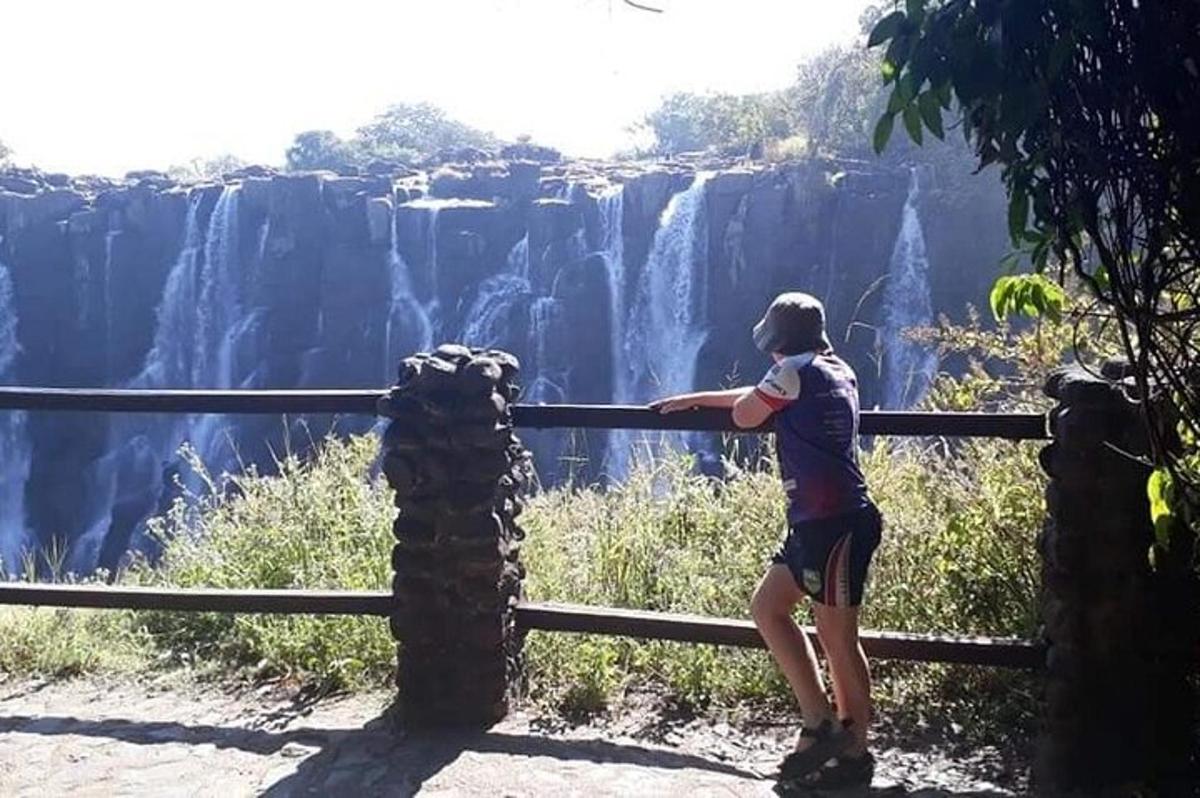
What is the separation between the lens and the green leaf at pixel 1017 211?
228 centimetres

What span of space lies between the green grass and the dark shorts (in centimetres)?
92

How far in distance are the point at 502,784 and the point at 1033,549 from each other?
2207mm

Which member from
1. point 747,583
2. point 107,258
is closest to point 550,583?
point 747,583

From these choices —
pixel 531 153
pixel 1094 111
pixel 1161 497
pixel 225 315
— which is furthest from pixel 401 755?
pixel 531 153

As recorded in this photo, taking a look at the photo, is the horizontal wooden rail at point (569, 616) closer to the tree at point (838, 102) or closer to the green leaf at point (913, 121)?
the green leaf at point (913, 121)

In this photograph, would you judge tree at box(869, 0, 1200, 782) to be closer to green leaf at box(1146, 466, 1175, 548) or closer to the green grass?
green leaf at box(1146, 466, 1175, 548)

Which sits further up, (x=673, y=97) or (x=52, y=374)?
(x=673, y=97)

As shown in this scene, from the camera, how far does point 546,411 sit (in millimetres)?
4141

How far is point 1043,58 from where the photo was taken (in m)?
2.00

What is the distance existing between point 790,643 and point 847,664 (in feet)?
0.56

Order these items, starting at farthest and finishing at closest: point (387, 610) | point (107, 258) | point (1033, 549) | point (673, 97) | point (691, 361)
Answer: point (673, 97)
point (107, 258)
point (691, 361)
point (1033, 549)
point (387, 610)

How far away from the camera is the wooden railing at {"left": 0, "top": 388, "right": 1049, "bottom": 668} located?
3.62m

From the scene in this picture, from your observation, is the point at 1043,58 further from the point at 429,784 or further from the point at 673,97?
the point at 673,97

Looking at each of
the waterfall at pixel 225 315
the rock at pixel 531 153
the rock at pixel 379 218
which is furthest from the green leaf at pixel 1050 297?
the rock at pixel 531 153
